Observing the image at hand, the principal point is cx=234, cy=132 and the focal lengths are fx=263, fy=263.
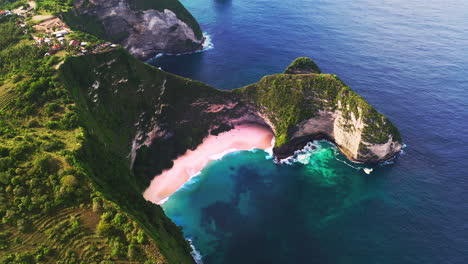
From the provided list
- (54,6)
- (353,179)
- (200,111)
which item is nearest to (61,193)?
(200,111)

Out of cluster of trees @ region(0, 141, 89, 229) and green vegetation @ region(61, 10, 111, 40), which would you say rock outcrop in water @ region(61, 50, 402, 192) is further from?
green vegetation @ region(61, 10, 111, 40)

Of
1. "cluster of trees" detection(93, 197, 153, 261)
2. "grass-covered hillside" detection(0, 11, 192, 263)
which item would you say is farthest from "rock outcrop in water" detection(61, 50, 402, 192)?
"cluster of trees" detection(93, 197, 153, 261)

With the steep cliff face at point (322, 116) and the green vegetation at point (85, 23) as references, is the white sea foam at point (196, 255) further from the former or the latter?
the green vegetation at point (85, 23)

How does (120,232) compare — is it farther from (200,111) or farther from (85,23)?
(85,23)

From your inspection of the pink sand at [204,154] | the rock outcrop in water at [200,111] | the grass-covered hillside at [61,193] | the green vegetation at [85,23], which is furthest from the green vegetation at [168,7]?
the grass-covered hillside at [61,193]

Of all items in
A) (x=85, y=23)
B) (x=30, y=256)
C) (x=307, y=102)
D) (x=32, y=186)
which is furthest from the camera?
(x=85, y=23)

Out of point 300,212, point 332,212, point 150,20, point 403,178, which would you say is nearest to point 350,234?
point 332,212
